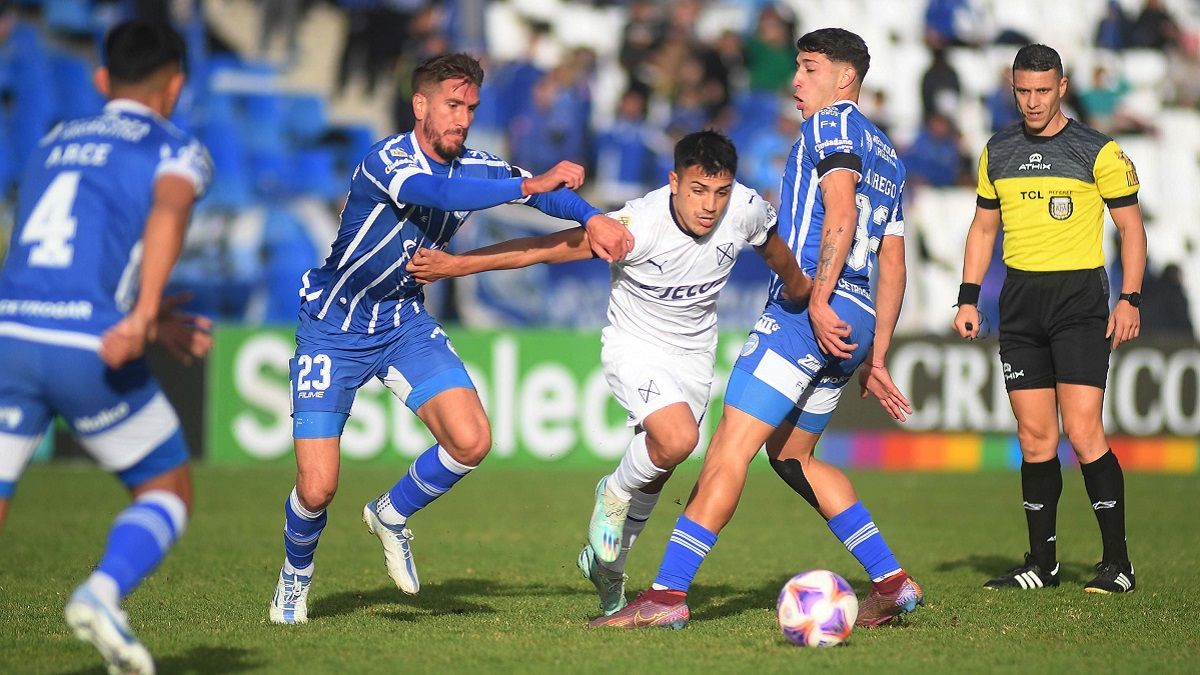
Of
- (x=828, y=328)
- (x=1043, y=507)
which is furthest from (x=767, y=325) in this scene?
(x=1043, y=507)

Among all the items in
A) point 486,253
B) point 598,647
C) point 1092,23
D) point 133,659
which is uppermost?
point 1092,23

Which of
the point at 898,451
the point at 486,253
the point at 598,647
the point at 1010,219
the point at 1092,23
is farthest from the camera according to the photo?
the point at 1092,23

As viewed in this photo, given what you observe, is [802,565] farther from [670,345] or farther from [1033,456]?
[670,345]

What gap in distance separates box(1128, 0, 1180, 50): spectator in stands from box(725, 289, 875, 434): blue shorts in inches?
709

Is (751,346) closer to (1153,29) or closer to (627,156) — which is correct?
(627,156)

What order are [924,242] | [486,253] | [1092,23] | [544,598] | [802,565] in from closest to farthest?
[486,253] → [544,598] → [802,565] → [924,242] → [1092,23]

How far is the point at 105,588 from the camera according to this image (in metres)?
4.38

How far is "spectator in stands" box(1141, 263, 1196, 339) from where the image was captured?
17984mm

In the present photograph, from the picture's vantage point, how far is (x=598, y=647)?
575 centimetres

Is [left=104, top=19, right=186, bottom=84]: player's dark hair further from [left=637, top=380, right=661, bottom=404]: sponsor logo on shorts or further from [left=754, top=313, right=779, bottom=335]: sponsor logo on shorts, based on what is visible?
[left=754, top=313, right=779, bottom=335]: sponsor logo on shorts

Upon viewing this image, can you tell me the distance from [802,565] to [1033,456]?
1614 millimetres

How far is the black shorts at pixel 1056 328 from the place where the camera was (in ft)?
24.9

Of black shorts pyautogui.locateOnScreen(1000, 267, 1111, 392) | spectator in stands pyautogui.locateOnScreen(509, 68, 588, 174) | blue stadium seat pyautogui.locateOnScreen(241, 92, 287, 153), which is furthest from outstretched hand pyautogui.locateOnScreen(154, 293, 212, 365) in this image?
blue stadium seat pyautogui.locateOnScreen(241, 92, 287, 153)

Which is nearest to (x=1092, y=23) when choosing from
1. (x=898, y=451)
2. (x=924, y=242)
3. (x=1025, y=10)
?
(x=1025, y=10)
